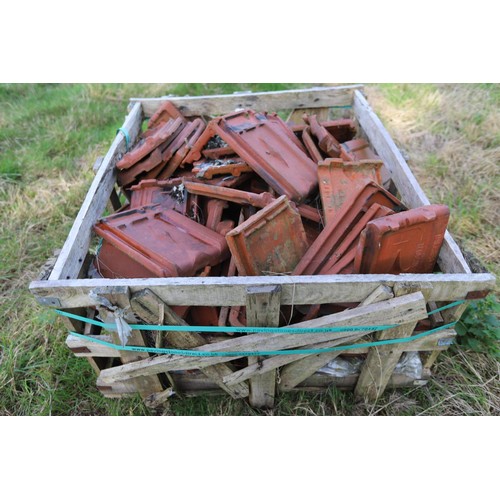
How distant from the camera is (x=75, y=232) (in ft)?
8.55

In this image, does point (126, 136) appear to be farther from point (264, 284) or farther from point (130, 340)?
point (264, 284)

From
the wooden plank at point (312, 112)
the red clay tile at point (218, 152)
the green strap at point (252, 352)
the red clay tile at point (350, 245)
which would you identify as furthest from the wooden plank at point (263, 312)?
the wooden plank at point (312, 112)

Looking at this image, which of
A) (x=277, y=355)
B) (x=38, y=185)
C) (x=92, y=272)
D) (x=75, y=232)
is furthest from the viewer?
(x=38, y=185)

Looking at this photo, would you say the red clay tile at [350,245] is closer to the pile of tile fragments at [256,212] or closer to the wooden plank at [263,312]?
the pile of tile fragments at [256,212]

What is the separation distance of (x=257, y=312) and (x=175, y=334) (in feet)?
1.76

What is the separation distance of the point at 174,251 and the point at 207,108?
230cm

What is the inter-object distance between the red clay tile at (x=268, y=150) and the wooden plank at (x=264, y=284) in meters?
0.99

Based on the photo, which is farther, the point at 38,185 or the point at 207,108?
the point at 38,185

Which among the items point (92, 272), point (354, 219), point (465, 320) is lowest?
point (465, 320)

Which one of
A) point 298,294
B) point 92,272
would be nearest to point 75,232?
point 92,272

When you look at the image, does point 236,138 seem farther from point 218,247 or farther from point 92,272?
point 92,272

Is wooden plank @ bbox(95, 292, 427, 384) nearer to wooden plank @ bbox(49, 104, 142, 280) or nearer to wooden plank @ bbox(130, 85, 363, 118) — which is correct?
wooden plank @ bbox(49, 104, 142, 280)

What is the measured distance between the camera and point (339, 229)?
2.71 metres

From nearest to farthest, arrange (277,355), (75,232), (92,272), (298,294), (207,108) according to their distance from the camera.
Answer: (298,294) < (277,355) < (75,232) < (92,272) < (207,108)
